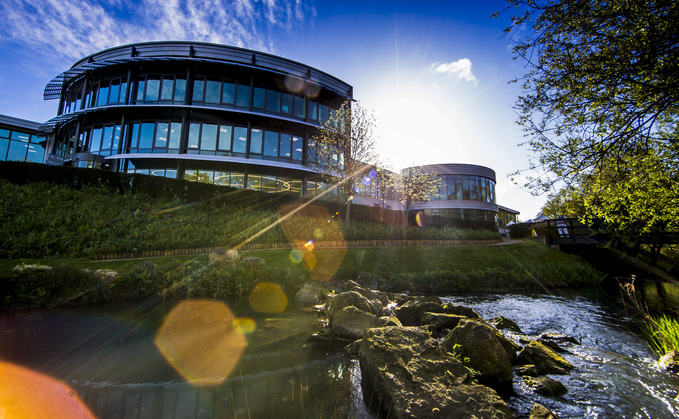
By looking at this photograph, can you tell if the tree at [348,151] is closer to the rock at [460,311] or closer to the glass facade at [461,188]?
the rock at [460,311]

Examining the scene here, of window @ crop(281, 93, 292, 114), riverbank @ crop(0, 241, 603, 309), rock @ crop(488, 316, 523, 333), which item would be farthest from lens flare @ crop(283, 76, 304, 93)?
rock @ crop(488, 316, 523, 333)

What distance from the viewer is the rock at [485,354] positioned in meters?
4.26

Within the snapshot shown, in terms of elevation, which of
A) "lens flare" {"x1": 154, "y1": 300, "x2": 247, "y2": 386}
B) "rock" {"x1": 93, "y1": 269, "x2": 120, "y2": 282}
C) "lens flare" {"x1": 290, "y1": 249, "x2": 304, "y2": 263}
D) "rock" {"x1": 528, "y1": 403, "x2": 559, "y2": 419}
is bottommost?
"lens flare" {"x1": 154, "y1": 300, "x2": 247, "y2": 386}

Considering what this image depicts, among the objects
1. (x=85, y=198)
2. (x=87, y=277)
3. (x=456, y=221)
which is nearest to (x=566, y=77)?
(x=87, y=277)

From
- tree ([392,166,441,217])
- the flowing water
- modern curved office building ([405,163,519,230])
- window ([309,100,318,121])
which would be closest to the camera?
the flowing water

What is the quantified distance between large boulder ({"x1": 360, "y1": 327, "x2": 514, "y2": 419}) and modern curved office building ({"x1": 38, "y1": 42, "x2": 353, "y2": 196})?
22.4m

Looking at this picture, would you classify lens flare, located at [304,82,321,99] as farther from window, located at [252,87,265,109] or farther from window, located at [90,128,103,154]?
window, located at [90,128,103,154]

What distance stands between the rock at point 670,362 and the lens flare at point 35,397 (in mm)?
8943

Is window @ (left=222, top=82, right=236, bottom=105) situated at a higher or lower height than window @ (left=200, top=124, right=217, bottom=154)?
higher

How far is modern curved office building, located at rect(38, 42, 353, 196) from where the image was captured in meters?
24.4

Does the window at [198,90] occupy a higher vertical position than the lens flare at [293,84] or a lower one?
lower

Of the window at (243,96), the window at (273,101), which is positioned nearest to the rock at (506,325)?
the window at (273,101)

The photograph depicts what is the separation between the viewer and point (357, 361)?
502 centimetres

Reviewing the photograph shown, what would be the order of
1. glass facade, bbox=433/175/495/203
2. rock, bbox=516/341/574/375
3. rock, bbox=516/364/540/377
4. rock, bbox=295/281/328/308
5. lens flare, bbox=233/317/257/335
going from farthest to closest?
glass facade, bbox=433/175/495/203 < rock, bbox=295/281/328/308 < lens flare, bbox=233/317/257/335 < rock, bbox=516/341/574/375 < rock, bbox=516/364/540/377
